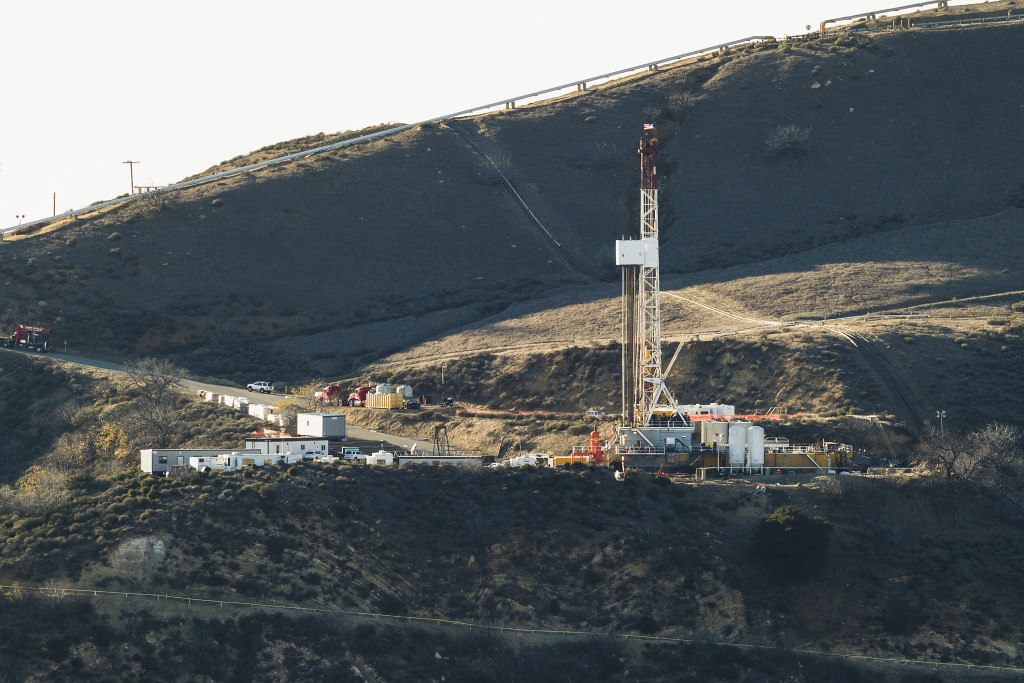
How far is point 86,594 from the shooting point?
50281 millimetres

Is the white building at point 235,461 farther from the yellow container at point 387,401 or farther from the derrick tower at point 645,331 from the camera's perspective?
the yellow container at point 387,401

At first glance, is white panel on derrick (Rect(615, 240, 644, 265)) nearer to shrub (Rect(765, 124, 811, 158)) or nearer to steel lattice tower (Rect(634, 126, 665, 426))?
steel lattice tower (Rect(634, 126, 665, 426))

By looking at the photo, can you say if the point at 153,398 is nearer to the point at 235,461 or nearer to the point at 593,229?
the point at 235,461

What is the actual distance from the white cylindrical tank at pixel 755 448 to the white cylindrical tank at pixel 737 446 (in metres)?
0.25

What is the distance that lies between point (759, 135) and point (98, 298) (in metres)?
69.0

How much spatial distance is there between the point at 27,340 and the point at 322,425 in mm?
37327

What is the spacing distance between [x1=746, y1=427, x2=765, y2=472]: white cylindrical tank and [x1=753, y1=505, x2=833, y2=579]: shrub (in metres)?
6.49

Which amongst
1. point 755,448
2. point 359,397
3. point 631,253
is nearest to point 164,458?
point 359,397

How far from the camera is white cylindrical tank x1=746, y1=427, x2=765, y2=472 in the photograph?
208 ft

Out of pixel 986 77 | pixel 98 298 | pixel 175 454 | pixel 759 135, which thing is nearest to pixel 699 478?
pixel 175 454

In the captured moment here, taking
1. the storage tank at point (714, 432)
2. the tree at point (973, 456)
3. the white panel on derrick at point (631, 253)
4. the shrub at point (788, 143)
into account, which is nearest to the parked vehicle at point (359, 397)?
the white panel on derrick at point (631, 253)

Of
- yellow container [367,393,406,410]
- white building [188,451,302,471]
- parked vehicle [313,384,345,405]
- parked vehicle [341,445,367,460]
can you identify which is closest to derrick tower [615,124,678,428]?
parked vehicle [341,445,367,460]

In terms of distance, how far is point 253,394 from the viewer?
91.3 m

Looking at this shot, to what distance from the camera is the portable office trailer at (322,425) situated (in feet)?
233
